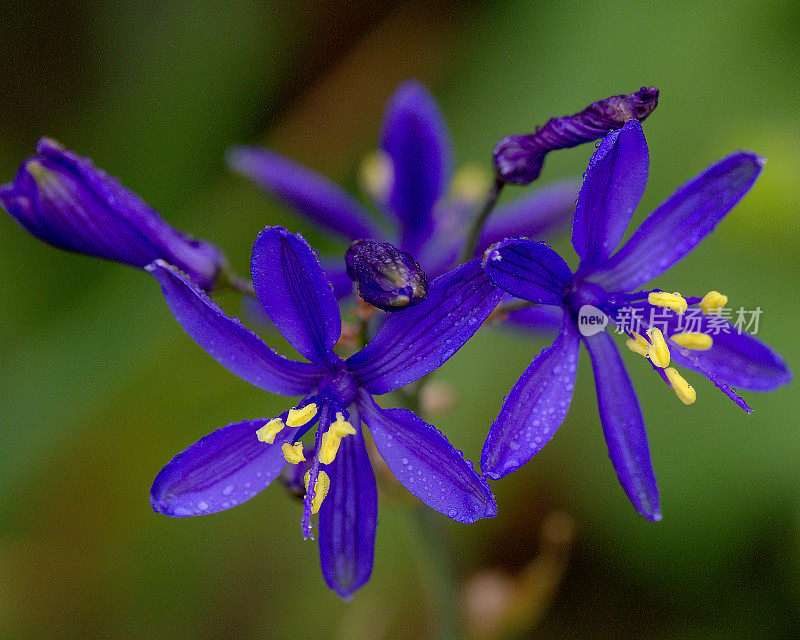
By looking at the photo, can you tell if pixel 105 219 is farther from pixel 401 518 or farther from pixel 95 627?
pixel 95 627

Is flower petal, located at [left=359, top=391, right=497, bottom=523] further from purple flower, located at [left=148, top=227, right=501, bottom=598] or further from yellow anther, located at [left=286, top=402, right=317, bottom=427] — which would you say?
yellow anther, located at [left=286, top=402, right=317, bottom=427]

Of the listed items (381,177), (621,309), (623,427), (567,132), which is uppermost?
(381,177)

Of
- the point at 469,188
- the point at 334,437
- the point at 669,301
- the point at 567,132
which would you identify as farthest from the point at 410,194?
the point at 334,437

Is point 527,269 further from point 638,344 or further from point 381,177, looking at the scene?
point 381,177

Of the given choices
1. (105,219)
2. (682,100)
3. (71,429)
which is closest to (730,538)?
(682,100)

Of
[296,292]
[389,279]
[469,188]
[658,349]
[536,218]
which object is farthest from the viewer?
[469,188]

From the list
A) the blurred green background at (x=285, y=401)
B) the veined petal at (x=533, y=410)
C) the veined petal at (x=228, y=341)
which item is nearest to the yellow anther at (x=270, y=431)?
the veined petal at (x=228, y=341)
